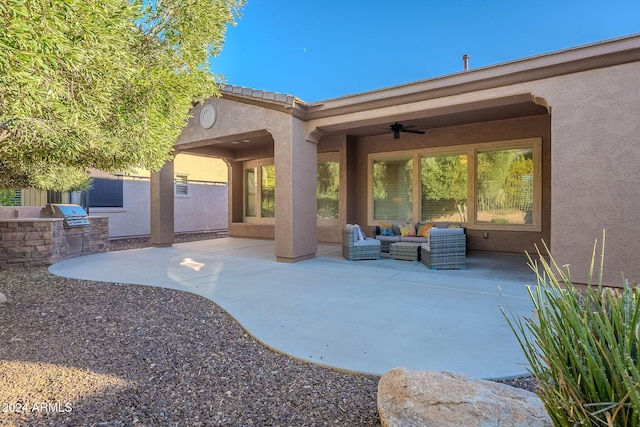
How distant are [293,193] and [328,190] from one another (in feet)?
13.5

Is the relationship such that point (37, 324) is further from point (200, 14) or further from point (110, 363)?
point (200, 14)

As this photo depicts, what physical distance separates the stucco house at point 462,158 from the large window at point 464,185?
1.2 inches

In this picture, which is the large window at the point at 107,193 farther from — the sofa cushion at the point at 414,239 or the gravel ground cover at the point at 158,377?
the sofa cushion at the point at 414,239

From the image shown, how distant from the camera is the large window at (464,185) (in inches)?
351

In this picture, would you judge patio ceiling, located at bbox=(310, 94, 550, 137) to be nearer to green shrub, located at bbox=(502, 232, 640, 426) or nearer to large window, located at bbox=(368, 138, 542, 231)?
large window, located at bbox=(368, 138, 542, 231)

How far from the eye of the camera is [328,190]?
1199 centimetres

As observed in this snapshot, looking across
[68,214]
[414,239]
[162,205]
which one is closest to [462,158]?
[414,239]

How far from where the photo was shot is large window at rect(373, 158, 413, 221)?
35.1 ft

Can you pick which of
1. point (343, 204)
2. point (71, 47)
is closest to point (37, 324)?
point (71, 47)

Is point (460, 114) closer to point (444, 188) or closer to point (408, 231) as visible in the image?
point (444, 188)

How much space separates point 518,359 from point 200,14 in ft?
15.9

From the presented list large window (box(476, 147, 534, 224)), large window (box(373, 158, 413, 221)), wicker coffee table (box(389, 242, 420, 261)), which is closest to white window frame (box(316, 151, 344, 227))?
large window (box(373, 158, 413, 221))

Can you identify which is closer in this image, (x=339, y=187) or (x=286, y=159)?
(x=286, y=159)

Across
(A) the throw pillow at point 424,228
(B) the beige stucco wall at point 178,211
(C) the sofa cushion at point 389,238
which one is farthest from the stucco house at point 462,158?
(B) the beige stucco wall at point 178,211
